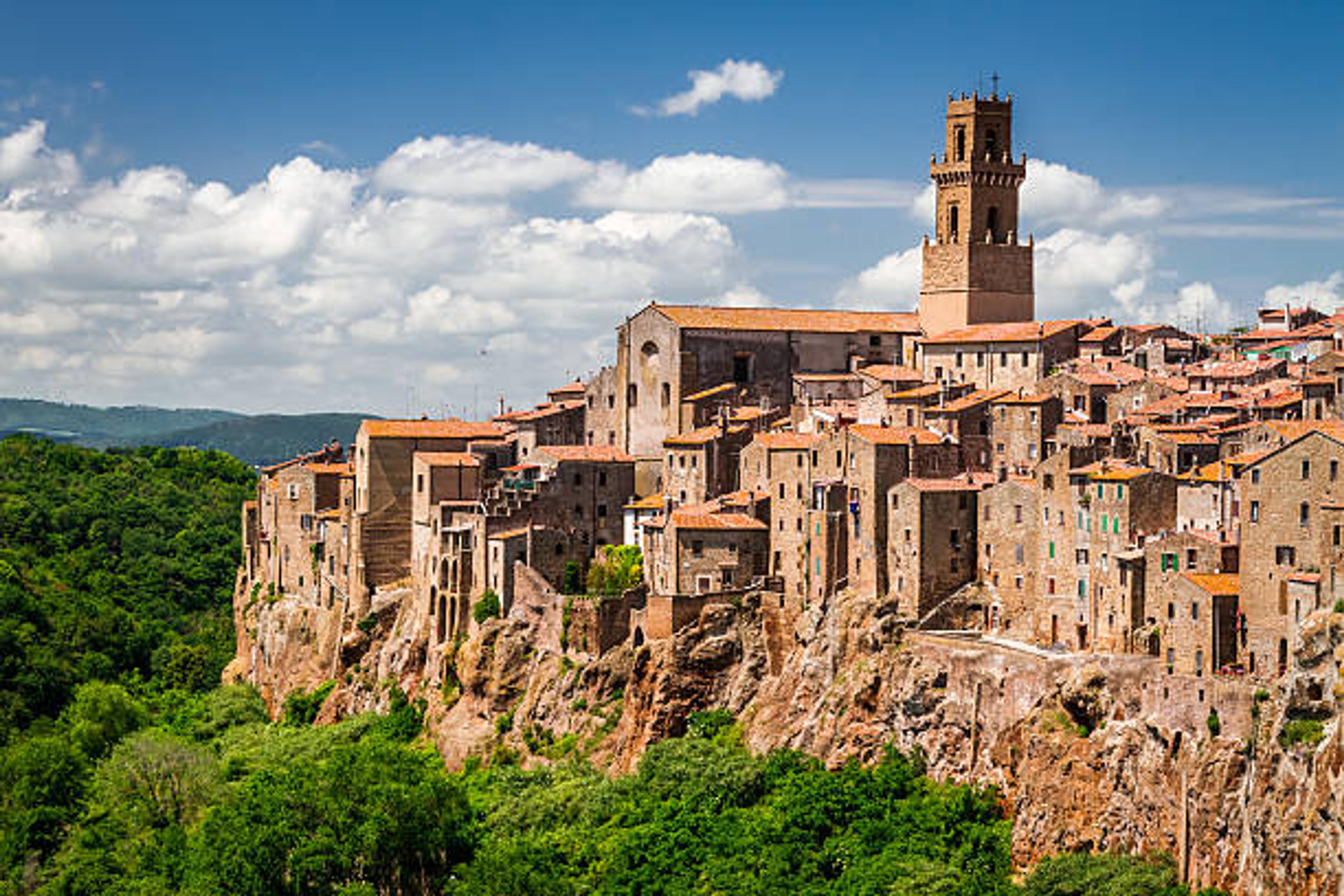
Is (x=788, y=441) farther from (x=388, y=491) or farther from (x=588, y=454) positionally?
(x=388, y=491)

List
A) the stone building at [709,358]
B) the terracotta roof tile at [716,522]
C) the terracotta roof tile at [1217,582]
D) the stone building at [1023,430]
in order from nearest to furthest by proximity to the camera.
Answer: the terracotta roof tile at [1217,582], the stone building at [1023,430], the terracotta roof tile at [716,522], the stone building at [709,358]

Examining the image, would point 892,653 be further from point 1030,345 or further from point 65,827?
point 65,827

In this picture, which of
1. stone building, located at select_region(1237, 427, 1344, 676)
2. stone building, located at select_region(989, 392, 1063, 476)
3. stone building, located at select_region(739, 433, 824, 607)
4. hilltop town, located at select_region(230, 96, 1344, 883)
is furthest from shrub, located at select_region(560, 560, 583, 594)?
stone building, located at select_region(1237, 427, 1344, 676)

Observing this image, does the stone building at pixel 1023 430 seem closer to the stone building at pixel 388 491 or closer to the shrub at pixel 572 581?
the shrub at pixel 572 581

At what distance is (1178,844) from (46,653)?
255ft

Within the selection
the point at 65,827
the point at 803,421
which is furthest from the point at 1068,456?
the point at 65,827

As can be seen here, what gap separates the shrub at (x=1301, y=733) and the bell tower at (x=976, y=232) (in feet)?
145

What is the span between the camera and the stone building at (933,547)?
75.6m

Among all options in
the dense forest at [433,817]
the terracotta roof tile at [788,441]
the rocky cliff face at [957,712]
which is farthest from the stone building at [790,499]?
the dense forest at [433,817]

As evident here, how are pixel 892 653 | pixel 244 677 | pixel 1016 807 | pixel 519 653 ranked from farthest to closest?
pixel 244 677
pixel 519 653
pixel 892 653
pixel 1016 807

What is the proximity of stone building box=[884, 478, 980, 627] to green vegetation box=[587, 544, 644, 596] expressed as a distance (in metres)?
14.8

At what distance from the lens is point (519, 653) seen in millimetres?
89688

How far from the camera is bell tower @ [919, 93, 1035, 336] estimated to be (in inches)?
3984

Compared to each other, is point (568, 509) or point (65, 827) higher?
point (568, 509)
